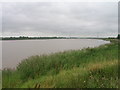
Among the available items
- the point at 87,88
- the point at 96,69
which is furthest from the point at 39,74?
the point at 87,88

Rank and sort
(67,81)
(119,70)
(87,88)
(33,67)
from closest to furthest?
(87,88)
(67,81)
(119,70)
(33,67)

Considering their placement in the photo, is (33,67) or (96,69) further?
(33,67)

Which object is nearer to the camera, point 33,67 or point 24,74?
point 24,74

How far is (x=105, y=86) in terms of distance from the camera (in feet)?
16.9

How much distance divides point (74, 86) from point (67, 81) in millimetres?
479

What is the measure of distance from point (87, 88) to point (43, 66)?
5787mm

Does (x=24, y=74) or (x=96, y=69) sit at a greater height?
(x=96, y=69)

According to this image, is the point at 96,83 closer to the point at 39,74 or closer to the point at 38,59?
the point at 39,74

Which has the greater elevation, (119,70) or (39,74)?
(119,70)

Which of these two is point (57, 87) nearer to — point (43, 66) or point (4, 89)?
point (4, 89)

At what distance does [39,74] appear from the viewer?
29.8ft

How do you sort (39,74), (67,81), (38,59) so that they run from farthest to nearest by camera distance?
(38,59) → (39,74) → (67,81)

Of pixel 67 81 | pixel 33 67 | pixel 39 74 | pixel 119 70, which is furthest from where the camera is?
pixel 33 67

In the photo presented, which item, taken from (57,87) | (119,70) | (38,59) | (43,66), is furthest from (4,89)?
(38,59)
